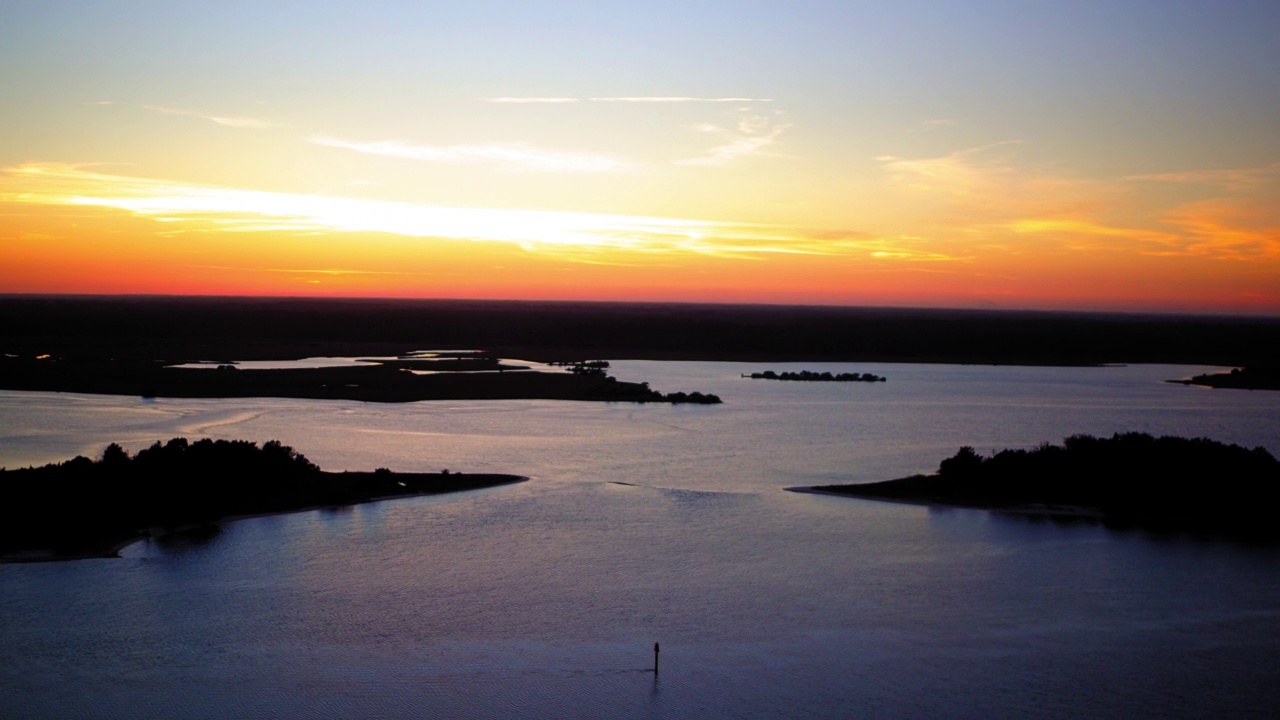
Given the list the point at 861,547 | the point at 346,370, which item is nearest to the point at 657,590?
the point at 861,547

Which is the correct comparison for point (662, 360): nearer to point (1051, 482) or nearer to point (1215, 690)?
point (1051, 482)

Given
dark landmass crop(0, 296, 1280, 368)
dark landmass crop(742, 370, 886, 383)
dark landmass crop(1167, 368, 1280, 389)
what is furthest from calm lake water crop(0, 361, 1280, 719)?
dark landmass crop(0, 296, 1280, 368)

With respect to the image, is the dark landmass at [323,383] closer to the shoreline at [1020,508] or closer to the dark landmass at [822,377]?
the dark landmass at [822,377]

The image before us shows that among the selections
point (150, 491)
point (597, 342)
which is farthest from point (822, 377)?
point (150, 491)

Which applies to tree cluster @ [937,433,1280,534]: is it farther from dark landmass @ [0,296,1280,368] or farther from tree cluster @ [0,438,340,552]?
dark landmass @ [0,296,1280,368]

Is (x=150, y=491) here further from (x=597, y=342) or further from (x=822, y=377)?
(x=597, y=342)
